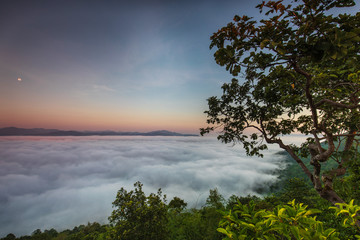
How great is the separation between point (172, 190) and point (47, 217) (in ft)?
430

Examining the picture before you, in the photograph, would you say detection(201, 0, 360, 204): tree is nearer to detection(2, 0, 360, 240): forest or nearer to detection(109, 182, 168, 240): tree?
detection(2, 0, 360, 240): forest

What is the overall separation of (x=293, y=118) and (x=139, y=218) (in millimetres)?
10812

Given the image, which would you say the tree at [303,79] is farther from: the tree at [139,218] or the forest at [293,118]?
the tree at [139,218]

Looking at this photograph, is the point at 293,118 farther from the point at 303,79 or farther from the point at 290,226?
the point at 290,226

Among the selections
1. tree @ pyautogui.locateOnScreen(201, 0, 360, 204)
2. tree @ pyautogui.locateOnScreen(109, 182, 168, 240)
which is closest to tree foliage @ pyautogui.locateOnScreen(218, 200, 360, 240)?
tree @ pyautogui.locateOnScreen(201, 0, 360, 204)

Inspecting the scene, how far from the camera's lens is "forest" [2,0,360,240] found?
1926 millimetres

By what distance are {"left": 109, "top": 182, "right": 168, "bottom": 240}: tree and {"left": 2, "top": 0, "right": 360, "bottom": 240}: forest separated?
59mm

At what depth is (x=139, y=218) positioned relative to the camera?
32.5ft

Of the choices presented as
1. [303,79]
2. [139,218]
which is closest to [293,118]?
[303,79]

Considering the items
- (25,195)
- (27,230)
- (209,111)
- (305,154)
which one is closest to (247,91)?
(209,111)

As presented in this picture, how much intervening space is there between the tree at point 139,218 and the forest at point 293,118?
6cm

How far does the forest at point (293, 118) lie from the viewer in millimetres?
1926

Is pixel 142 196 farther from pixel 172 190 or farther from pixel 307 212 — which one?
pixel 172 190

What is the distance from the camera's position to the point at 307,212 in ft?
5.88
